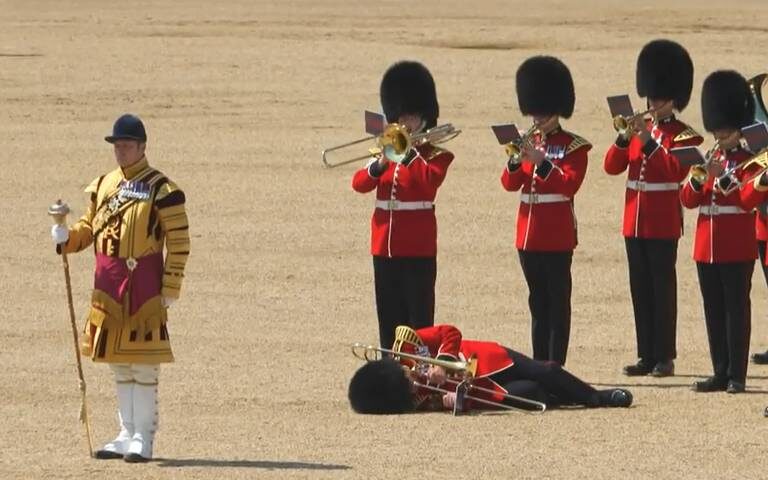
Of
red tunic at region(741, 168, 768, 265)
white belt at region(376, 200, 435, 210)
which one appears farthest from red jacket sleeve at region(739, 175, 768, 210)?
white belt at region(376, 200, 435, 210)

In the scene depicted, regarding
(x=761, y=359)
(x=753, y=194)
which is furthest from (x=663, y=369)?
(x=753, y=194)

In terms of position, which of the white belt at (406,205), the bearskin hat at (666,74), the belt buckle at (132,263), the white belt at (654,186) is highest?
the bearskin hat at (666,74)

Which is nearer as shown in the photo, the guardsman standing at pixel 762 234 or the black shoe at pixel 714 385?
the black shoe at pixel 714 385

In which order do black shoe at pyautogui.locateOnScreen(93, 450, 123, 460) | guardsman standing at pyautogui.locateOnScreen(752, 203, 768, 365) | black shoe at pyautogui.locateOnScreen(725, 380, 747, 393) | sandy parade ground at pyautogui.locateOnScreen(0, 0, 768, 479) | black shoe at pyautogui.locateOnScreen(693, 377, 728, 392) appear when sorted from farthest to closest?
guardsman standing at pyautogui.locateOnScreen(752, 203, 768, 365), black shoe at pyautogui.locateOnScreen(693, 377, 728, 392), black shoe at pyautogui.locateOnScreen(725, 380, 747, 393), sandy parade ground at pyautogui.locateOnScreen(0, 0, 768, 479), black shoe at pyautogui.locateOnScreen(93, 450, 123, 460)

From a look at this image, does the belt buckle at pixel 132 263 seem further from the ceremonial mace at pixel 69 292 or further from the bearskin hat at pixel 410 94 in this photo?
the bearskin hat at pixel 410 94

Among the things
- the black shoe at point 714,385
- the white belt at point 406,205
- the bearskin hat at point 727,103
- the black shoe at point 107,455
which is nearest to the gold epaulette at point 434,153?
the white belt at point 406,205

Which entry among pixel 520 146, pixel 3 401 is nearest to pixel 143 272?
pixel 3 401

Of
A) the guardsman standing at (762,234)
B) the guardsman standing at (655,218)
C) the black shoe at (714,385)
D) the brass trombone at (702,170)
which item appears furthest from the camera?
the guardsman standing at (655,218)

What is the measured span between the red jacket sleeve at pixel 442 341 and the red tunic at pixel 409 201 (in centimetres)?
77

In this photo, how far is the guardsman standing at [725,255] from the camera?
1125cm

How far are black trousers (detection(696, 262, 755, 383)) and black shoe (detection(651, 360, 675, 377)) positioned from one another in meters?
0.57

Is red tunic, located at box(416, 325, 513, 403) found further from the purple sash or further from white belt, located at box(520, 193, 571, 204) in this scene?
the purple sash

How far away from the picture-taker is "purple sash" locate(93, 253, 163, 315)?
9523 mm

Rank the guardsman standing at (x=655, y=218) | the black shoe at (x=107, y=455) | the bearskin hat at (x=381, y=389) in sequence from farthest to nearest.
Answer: the guardsman standing at (x=655, y=218), the bearskin hat at (x=381, y=389), the black shoe at (x=107, y=455)
